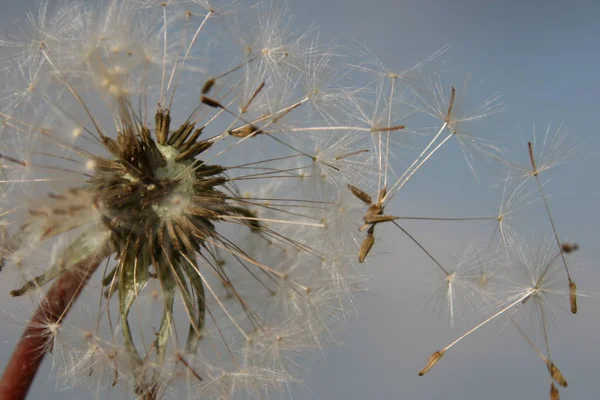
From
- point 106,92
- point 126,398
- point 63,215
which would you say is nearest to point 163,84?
point 106,92

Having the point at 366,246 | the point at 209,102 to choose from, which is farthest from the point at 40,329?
the point at 366,246

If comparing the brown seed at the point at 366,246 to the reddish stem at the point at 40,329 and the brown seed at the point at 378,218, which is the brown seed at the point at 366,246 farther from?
the reddish stem at the point at 40,329

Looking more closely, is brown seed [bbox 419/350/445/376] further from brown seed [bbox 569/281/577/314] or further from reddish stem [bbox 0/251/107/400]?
reddish stem [bbox 0/251/107/400]

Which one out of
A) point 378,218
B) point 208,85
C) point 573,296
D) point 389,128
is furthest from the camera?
point 389,128

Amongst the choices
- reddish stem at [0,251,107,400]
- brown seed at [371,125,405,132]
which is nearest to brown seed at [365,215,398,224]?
brown seed at [371,125,405,132]

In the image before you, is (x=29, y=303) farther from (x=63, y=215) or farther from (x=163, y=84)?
(x=163, y=84)

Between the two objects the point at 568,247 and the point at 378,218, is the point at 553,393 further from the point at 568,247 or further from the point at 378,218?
→ the point at 378,218

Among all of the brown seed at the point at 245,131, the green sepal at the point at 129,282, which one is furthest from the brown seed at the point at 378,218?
the green sepal at the point at 129,282

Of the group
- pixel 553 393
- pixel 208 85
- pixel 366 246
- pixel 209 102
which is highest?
pixel 208 85
